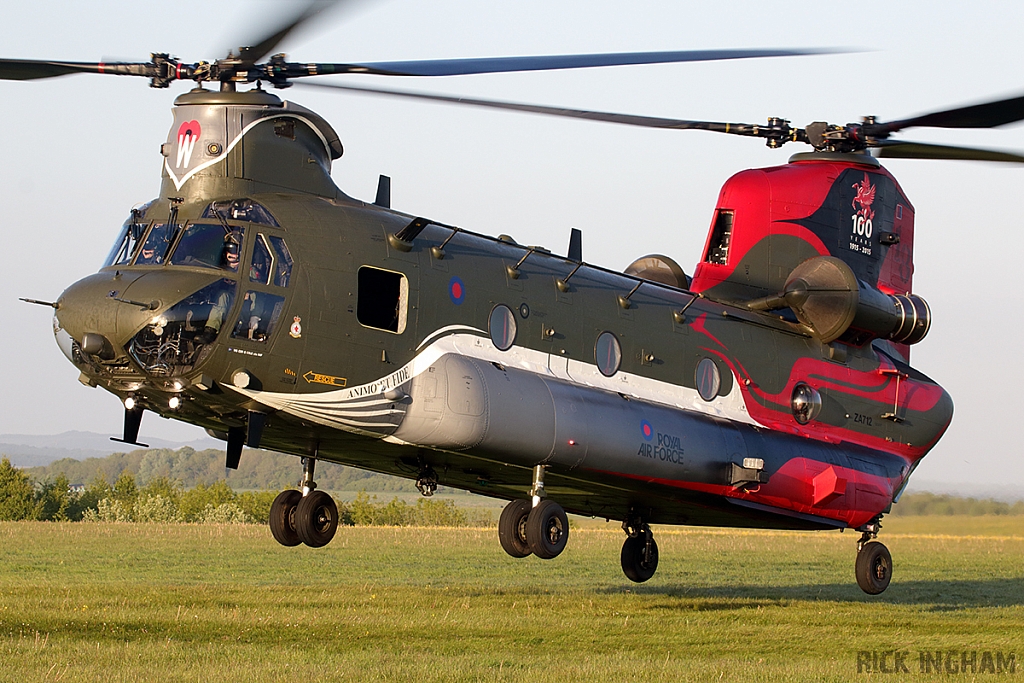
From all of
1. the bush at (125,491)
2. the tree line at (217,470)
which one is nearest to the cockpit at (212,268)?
the bush at (125,491)

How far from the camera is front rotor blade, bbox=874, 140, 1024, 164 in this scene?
2014 centimetres

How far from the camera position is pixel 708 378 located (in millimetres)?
19594

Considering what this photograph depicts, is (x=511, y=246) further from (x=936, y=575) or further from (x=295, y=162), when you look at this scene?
(x=936, y=575)

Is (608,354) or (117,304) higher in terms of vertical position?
(608,354)

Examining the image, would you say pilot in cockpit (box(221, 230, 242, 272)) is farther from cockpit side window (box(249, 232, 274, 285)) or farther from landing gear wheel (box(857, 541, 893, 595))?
landing gear wheel (box(857, 541, 893, 595))

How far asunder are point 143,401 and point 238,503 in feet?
148

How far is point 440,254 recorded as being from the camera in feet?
53.1

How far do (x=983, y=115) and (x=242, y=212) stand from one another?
35.6 ft

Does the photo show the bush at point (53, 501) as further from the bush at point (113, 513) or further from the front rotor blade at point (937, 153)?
the front rotor blade at point (937, 153)

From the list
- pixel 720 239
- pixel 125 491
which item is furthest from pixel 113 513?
pixel 720 239

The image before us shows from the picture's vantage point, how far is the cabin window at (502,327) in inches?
650

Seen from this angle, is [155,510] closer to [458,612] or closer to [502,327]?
[458,612]

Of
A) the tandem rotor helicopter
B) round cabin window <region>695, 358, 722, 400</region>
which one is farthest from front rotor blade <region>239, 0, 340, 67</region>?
round cabin window <region>695, 358, 722, 400</region>

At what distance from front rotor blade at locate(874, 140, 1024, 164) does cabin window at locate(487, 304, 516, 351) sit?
8.78 meters
